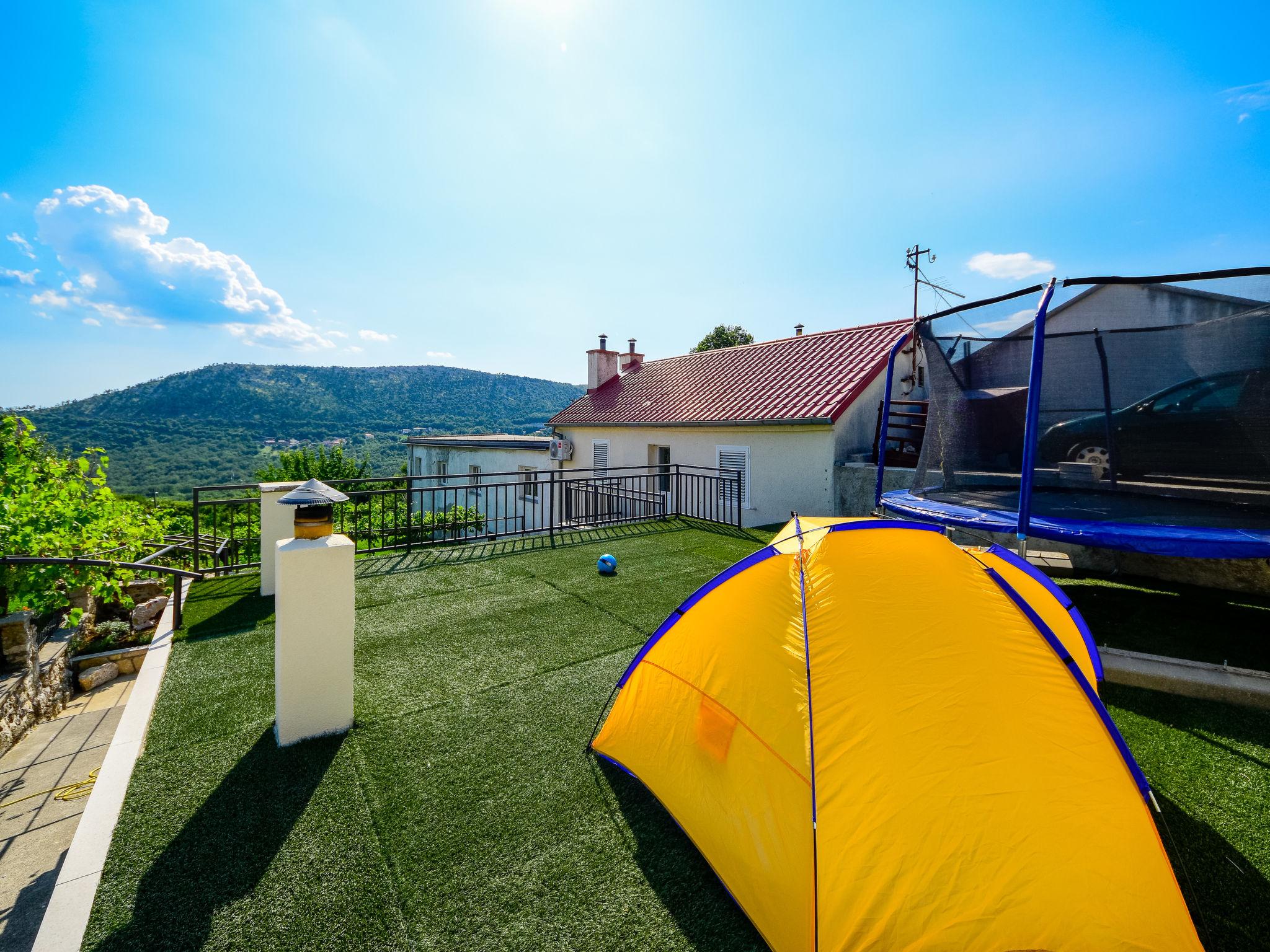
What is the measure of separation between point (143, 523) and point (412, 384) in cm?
5349

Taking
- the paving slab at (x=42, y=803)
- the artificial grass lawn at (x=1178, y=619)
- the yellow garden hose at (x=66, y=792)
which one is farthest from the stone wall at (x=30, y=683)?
the artificial grass lawn at (x=1178, y=619)

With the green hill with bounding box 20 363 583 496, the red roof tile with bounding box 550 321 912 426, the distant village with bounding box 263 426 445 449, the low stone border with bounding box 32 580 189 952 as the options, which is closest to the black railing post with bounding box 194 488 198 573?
the low stone border with bounding box 32 580 189 952

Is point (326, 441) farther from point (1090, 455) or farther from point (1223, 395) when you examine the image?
point (1223, 395)

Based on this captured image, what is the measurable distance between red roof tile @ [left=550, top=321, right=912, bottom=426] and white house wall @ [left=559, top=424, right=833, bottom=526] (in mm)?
369

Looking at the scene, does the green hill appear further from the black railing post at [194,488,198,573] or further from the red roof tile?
the black railing post at [194,488,198,573]

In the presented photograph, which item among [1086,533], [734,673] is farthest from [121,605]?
[1086,533]

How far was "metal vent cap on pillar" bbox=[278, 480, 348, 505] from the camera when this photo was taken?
9.57ft

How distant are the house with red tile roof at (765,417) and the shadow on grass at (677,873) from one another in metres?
6.30

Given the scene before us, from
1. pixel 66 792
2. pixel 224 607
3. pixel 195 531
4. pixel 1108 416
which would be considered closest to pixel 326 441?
pixel 195 531

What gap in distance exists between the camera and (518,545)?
726cm

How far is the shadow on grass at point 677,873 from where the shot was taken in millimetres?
1758

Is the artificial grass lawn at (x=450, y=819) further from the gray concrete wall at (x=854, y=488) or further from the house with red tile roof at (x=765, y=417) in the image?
the gray concrete wall at (x=854, y=488)

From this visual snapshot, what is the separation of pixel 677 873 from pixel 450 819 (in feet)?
3.32

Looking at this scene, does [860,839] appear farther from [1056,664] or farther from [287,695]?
[287,695]
